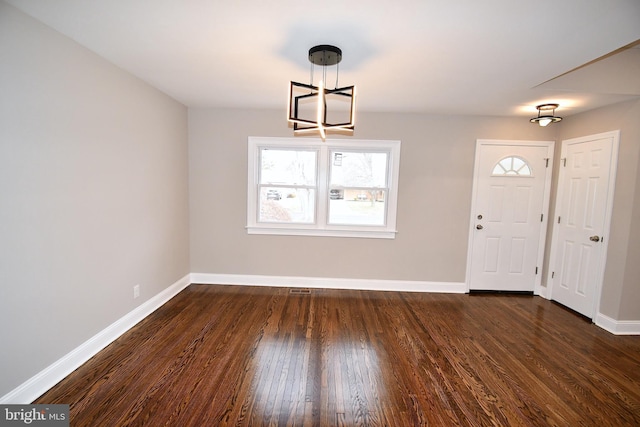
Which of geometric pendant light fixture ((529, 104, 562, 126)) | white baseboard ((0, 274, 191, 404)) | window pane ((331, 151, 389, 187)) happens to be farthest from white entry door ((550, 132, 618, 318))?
white baseboard ((0, 274, 191, 404))

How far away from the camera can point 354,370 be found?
90.0 inches

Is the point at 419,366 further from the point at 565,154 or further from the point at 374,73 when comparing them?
the point at 565,154

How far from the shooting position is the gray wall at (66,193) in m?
1.75

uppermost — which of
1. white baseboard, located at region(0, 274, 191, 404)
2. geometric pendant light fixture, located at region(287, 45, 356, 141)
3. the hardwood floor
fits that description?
geometric pendant light fixture, located at region(287, 45, 356, 141)

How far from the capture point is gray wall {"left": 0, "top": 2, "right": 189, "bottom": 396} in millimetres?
→ 1754

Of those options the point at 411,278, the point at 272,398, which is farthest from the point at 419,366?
the point at 411,278

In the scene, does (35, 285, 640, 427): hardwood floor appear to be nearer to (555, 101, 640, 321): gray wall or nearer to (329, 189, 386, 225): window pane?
(555, 101, 640, 321): gray wall

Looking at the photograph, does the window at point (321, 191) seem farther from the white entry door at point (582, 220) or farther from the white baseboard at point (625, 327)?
the white baseboard at point (625, 327)

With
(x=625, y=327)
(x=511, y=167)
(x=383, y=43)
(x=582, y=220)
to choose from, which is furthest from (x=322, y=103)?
(x=625, y=327)

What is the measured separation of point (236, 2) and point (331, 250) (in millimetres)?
3099

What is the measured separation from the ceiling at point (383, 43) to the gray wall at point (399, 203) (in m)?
0.73

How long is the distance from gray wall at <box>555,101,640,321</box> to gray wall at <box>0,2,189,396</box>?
200 inches

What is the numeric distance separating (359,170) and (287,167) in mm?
1029

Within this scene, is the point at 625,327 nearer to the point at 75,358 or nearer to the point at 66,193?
the point at 75,358
